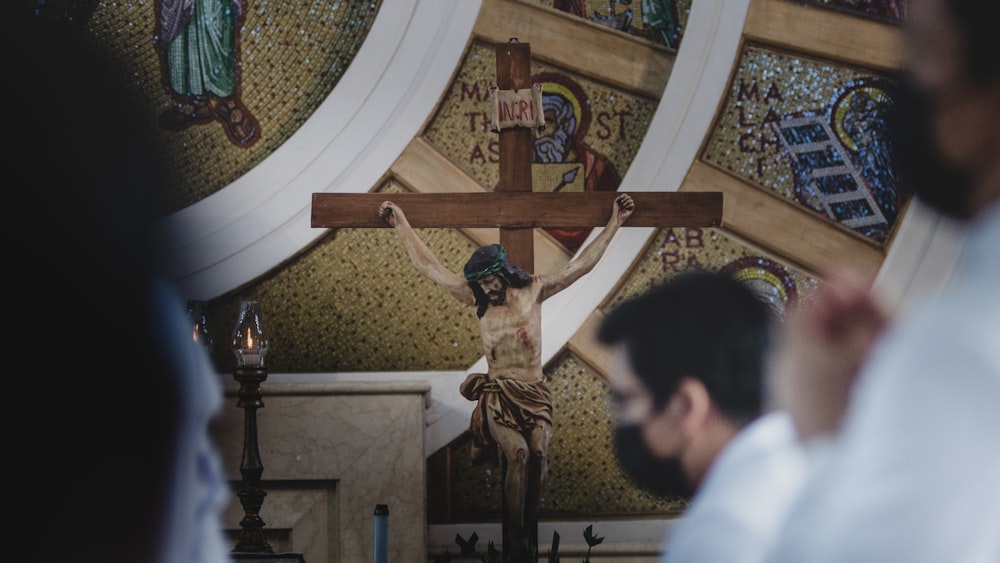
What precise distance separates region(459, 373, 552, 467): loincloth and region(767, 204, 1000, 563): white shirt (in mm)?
4324

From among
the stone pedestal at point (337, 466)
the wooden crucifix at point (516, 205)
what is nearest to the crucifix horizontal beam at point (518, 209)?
the wooden crucifix at point (516, 205)

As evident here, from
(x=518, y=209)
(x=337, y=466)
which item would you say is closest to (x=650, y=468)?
(x=518, y=209)

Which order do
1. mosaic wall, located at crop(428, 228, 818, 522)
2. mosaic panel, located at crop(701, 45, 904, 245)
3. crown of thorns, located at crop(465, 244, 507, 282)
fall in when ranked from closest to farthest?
1. crown of thorns, located at crop(465, 244, 507, 282)
2. mosaic wall, located at crop(428, 228, 818, 522)
3. mosaic panel, located at crop(701, 45, 904, 245)

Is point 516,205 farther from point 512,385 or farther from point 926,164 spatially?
point 926,164

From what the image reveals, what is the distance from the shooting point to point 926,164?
109 centimetres

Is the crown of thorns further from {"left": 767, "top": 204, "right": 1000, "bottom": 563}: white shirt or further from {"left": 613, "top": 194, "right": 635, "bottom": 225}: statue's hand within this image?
{"left": 767, "top": 204, "right": 1000, "bottom": 563}: white shirt

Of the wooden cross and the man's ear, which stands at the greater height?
the man's ear

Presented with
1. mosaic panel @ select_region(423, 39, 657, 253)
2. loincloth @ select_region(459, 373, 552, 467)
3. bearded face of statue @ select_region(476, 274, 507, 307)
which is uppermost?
mosaic panel @ select_region(423, 39, 657, 253)

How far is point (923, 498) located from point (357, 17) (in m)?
6.35

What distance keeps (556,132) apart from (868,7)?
1666 millimetres

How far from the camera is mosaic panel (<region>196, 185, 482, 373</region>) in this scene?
6.86m

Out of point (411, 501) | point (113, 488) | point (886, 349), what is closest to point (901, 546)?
point (886, 349)

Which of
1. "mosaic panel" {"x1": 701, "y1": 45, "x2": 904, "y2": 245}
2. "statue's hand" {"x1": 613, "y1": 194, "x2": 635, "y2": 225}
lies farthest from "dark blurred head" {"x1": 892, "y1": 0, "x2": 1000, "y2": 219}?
"mosaic panel" {"x1": 701, "y1": 45, "x2": 904, "y2": 245}

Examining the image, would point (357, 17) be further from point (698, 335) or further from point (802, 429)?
point (802, 429)
